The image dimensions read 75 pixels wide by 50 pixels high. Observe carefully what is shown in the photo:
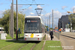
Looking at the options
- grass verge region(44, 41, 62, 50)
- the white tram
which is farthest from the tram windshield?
grass verge region(44, 41, 62, 50)

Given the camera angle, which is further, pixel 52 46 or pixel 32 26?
pixel 32 26

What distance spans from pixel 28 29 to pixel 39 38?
1674 mm

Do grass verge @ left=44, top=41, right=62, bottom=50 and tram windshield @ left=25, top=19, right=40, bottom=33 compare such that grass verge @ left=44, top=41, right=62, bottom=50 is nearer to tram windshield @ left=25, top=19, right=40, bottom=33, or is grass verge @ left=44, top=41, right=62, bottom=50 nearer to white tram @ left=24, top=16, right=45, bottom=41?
white tram @ left=24, top=16, right=45, bottom=41

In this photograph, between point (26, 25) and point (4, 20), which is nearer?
point (26, 25)

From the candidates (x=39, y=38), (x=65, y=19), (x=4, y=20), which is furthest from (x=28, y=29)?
(x=65, y=19)

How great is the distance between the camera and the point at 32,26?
60.4ft

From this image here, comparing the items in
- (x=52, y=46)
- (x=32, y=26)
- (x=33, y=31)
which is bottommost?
(x=52, y=46)

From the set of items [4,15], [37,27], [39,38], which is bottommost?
[39,38]

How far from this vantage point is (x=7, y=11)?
5372 centimetres

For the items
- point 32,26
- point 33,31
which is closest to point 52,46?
point 33,31

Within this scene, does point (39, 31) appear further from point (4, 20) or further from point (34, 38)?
point (4, 20)

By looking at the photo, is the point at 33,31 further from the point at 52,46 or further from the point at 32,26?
the point at 52,46

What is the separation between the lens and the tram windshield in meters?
18.3

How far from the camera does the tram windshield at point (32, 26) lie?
18.3m
